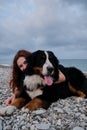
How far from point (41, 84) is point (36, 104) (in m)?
0.61

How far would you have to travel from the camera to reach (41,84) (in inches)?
315

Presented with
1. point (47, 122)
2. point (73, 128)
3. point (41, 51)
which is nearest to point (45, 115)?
point (47, 122)

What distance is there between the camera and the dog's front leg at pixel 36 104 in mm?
7465

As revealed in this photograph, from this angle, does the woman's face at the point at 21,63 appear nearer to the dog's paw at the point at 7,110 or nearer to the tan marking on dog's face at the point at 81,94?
the dog's paw at the point at 7,110

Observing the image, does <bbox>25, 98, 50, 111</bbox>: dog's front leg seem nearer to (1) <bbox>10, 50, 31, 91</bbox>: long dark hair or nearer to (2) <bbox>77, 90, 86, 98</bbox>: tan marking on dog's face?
(1) <bbox>10, 50, 31, 91</bbox>: long dark hair

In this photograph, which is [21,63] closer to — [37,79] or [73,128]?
[37,79]

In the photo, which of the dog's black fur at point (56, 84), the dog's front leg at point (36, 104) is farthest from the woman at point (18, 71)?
the dog's front leg at point (36, 104)

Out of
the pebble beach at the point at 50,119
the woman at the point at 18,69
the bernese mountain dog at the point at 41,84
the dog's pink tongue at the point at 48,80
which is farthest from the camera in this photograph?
the woman at the point at 18,69

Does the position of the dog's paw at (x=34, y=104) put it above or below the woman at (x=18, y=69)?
below

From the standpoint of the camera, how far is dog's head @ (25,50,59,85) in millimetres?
7535

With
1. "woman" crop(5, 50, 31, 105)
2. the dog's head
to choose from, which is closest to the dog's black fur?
the dog's head

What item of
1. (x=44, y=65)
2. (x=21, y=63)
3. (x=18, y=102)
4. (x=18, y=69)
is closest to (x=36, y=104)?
(x=18, y=102)

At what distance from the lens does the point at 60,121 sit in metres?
7.03

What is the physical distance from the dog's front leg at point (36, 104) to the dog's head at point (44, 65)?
428mm
